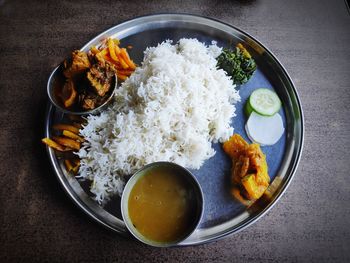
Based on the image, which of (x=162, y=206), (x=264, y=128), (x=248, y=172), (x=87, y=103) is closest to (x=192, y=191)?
(x=162, y=206)

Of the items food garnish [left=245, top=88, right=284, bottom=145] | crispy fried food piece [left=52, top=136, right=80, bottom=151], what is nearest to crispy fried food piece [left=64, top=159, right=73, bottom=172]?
crispy fried food piece [left=52, top=136, right=80, bottom=151]

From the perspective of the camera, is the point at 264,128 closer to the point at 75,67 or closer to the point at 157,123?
the point at 157,123

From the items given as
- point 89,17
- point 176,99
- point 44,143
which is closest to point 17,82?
point 44,143

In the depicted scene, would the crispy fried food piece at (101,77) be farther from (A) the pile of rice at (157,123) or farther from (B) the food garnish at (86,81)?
(A) the pile of rice at (157,123)

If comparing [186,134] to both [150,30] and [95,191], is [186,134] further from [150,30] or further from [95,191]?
[150,30]

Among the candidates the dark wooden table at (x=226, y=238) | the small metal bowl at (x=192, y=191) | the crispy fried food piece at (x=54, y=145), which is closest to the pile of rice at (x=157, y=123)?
the crispy fried food piece at (x=54, y=145)
